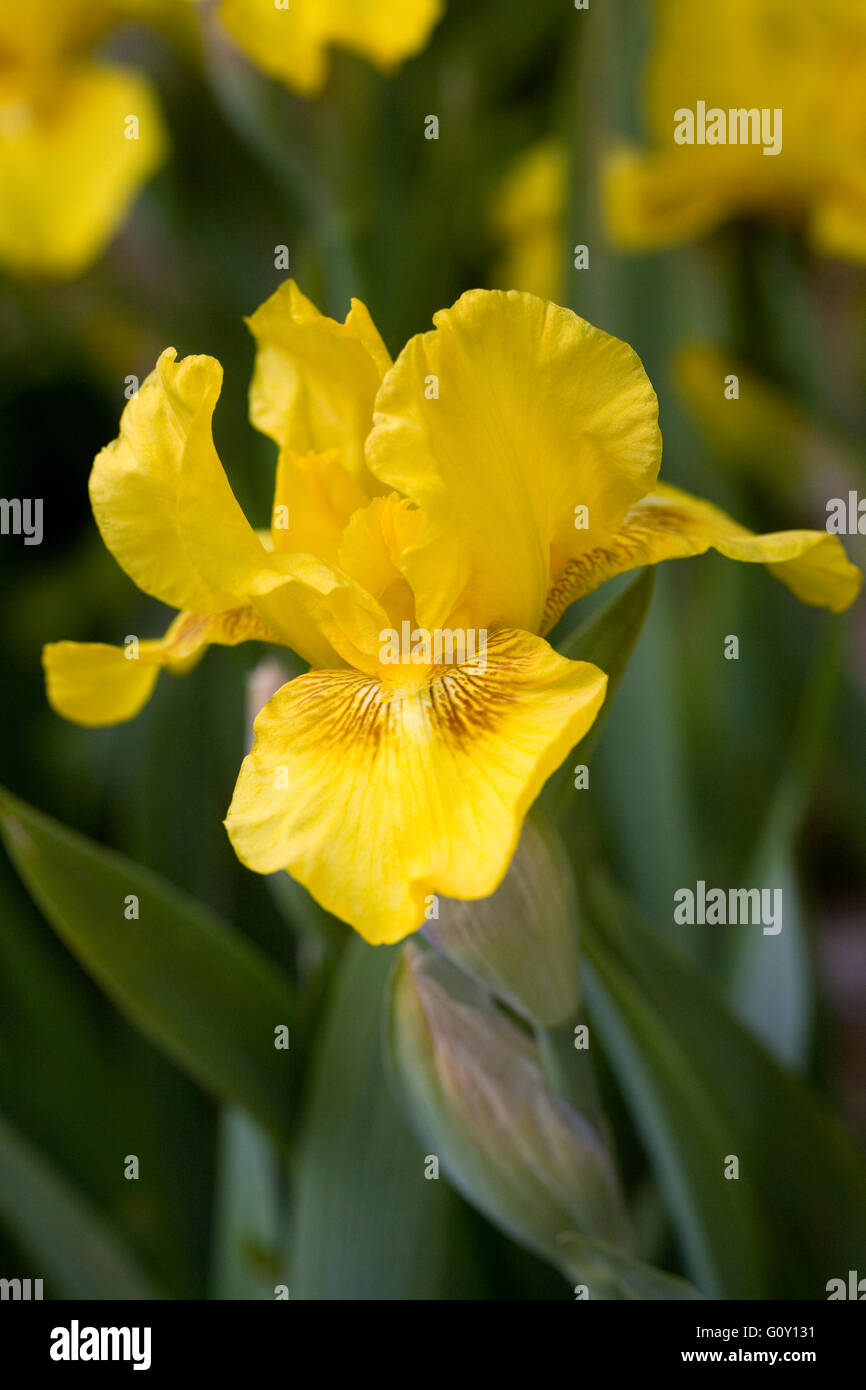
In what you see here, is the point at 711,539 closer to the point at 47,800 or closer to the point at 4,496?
the point at 47,800

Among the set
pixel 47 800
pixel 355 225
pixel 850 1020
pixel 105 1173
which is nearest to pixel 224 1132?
pixel 105 1173

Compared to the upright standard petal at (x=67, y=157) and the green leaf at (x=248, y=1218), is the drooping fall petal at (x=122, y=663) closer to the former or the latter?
the green leaf at (x=248, y=1218)

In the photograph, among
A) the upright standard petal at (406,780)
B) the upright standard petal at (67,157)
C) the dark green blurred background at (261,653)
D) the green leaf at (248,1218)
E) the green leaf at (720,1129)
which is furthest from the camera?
the upright standard petal at (67,157)

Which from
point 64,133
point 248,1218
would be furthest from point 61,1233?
point 64,133

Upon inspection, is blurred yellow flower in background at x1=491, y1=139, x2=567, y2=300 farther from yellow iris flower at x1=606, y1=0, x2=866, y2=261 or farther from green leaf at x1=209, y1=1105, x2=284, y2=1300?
green leaf at x1=209, y1=1105, x2=284, y2=1300

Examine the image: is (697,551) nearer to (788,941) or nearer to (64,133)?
(788,941)

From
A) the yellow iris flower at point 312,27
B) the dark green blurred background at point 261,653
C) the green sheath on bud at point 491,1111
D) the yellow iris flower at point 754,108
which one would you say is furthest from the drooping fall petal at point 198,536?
the yellow iris flower at point 754,108

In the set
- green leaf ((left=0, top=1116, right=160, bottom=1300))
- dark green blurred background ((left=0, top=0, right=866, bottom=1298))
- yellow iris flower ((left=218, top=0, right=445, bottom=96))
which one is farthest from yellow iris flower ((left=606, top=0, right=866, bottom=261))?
green leaf ((left=0, top=1116, right=160, bottom=1300))
